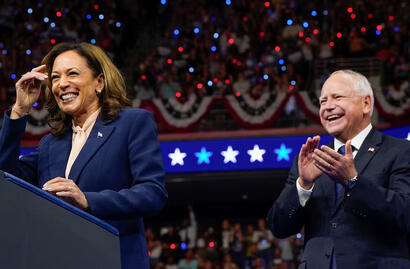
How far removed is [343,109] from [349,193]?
34 cm

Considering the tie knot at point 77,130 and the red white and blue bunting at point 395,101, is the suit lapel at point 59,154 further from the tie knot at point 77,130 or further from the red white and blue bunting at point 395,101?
the red white and blue bunting at point 395,101

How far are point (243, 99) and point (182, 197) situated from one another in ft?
13.6

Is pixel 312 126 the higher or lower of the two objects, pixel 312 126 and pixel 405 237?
the lower

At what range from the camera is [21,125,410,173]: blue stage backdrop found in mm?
10820

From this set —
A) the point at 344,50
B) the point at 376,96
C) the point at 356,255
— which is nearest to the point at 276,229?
the point at 356,255

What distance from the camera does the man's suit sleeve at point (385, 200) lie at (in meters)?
2.38

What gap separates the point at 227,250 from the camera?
10281 mm

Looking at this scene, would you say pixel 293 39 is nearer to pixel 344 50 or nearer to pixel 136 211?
pixel 344 50

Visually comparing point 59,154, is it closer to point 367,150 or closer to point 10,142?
point 10,142

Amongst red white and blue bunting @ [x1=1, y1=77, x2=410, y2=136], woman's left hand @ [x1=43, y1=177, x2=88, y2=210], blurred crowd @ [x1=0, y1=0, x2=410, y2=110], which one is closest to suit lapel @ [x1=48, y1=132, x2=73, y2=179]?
woman's left hand @ [x1=43, y1=177, x2=88, y2=210]

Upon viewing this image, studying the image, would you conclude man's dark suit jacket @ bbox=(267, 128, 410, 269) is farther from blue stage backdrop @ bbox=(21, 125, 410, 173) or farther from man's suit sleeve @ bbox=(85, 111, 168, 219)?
blue stage backdrop @ bbox=(21, 125, 410, 173)

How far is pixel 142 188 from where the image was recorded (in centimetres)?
209

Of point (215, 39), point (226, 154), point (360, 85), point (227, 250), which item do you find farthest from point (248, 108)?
point (360, 85)

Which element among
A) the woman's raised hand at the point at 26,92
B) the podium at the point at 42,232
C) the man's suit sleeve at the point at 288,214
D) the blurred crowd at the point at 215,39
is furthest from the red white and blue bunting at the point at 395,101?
the podium at the point at 42,232
